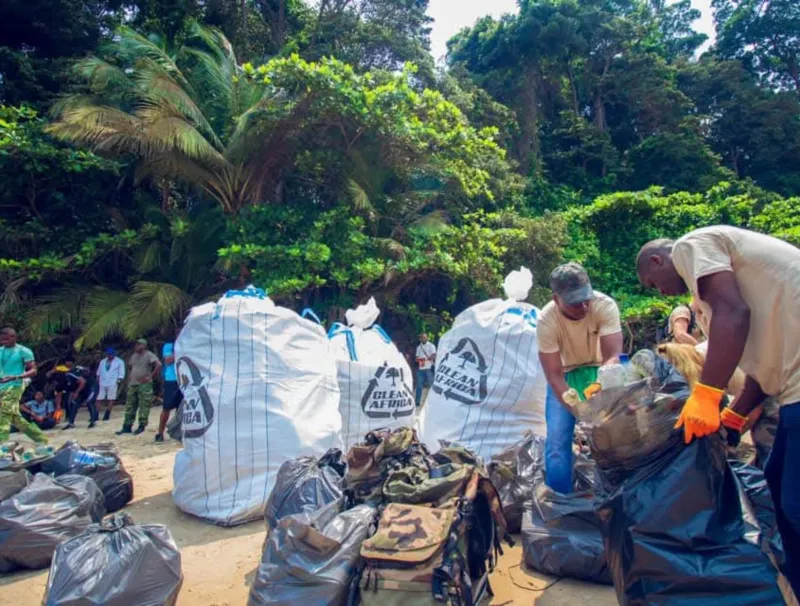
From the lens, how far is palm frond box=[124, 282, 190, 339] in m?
8.91

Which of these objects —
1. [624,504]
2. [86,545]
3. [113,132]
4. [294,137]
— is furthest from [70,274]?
[624,504]

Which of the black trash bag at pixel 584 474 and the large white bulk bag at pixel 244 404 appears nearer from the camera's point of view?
the black trash bag at pixel 584 474

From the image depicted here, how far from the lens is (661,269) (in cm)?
197

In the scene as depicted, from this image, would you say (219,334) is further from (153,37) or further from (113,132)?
(153,37)

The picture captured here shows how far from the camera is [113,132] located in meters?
8.88

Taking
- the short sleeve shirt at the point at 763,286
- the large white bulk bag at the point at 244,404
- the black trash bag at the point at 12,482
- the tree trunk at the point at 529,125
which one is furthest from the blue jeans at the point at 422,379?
the tree trunk at the point at 529,125

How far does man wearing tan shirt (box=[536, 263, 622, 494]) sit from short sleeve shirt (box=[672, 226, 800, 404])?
1028 millimetres

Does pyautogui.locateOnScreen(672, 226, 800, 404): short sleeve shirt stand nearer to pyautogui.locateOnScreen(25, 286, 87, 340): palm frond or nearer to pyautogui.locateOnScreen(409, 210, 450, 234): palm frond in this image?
pyautogui.locateOnScreen(409, 210, 450, 234): palm frond

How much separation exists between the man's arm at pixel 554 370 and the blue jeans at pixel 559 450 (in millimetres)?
101

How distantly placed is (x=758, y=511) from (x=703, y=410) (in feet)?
3.27

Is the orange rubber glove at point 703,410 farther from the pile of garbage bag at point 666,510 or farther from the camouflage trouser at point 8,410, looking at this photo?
the camouflage trouser at point 8,410

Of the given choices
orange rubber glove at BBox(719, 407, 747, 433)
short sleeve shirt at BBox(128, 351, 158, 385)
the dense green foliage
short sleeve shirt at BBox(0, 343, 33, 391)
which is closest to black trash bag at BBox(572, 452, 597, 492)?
orange rubber glove at BBox(719, 407, 747, 433)

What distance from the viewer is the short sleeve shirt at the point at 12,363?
566cm

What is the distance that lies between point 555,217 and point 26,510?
38.2 feet
